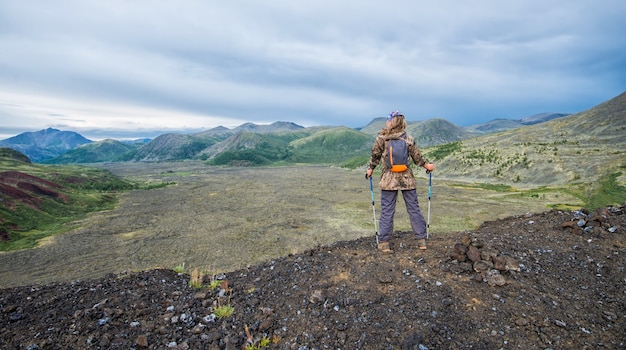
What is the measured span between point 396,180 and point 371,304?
356 centimetres

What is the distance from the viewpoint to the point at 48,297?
6.94 metres

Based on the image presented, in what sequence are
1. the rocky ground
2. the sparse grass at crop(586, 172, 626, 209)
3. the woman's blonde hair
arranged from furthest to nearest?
1. the sparse grass at crop(586, 172, 626, 209)
2. the woman's blonde hair
3. the rocky ground

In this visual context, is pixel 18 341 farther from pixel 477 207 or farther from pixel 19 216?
pixel 477 207

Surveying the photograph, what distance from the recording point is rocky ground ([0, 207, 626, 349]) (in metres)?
4.93

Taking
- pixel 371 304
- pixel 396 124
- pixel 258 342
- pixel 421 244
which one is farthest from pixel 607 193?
pixel 258 342

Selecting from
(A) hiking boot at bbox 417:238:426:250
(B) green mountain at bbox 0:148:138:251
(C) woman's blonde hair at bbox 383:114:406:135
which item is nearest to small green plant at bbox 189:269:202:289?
(A) hiking boot at bbox 417:238:426:250

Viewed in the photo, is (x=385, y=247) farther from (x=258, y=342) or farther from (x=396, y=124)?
(x=258, y=342)

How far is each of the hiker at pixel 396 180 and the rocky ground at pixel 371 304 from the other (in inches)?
21.7

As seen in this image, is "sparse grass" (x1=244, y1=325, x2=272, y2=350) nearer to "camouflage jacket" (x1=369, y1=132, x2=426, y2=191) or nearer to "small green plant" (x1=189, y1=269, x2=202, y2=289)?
"small green plant" (x1=189, y1=269, x2=202, y2=289)

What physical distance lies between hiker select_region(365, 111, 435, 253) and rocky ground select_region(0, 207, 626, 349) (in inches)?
21.7

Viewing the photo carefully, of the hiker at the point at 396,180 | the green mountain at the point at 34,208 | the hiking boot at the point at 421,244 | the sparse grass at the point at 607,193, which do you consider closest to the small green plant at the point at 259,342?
the hiker at the point at 396,180

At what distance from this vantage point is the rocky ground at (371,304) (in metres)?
4.93

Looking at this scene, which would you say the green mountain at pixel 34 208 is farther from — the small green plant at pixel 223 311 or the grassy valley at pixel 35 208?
the small green plant at pixel 223 311

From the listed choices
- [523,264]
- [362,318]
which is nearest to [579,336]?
[523,264]
